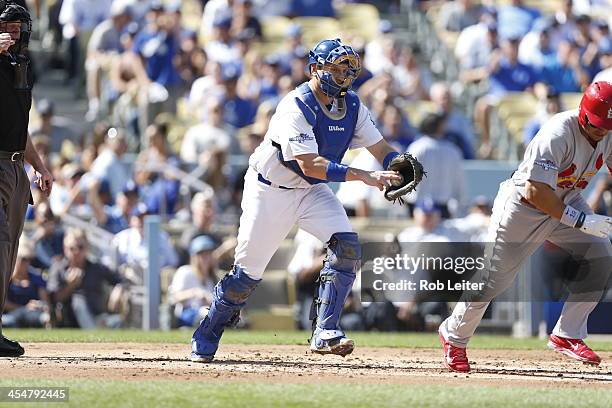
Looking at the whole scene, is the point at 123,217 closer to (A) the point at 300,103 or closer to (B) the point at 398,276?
(B) the point at 398,276

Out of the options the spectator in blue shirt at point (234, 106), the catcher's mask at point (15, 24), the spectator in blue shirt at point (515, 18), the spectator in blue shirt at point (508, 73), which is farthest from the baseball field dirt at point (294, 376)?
the spectator in blue shirt at point (515, 18)

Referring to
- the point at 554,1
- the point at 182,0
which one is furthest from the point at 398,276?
the point at 554,1

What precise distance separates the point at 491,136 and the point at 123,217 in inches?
225

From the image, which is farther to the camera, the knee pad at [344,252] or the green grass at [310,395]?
the knee pad at [344,252]

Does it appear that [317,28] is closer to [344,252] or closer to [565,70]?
[565,70]

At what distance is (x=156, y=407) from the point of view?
22.6 ft

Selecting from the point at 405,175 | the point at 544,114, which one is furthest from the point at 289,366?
the point at 544,114

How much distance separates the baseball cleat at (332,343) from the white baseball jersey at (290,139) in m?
1.00

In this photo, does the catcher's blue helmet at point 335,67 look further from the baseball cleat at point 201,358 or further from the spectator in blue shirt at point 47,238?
the spectator in blue shirt at point 47,238

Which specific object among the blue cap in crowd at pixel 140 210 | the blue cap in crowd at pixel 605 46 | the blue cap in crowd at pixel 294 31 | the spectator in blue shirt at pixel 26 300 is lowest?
the spectator in blue shirt at pixel 26 300

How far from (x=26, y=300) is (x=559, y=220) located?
6.48 metres

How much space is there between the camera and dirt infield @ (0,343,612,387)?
824cm

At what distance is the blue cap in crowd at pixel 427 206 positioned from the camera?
13.8 m

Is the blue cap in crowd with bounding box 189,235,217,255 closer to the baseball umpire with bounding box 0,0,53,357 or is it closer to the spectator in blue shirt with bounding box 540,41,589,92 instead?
the baseball umpire with bounding box 0,0,53,357
